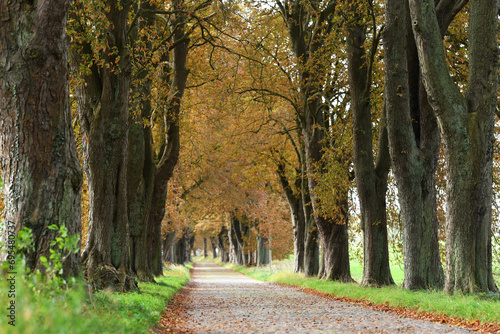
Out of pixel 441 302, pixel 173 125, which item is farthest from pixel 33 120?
pixel 173 125

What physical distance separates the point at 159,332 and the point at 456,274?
6160 mm

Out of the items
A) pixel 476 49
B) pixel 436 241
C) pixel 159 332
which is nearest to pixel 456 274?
pixel 436 241

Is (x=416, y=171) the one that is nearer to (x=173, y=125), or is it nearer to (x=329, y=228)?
(x=329, y=228)

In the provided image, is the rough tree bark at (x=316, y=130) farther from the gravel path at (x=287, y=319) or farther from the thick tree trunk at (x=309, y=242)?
the gravel path at (x=287, y=319)

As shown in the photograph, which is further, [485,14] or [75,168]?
[485,14]

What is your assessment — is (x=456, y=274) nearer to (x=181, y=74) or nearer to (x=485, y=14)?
(x=485, y=14)

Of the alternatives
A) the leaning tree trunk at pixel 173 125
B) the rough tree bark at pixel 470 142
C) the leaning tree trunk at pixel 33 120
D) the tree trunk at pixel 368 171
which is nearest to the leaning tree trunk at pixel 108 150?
the leaning tree trunk at pixel 33 120

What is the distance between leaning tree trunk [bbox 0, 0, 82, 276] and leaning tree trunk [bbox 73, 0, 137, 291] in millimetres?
4531

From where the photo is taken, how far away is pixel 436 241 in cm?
1251

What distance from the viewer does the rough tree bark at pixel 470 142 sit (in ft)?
32.4

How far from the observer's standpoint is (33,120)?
6.64 meters

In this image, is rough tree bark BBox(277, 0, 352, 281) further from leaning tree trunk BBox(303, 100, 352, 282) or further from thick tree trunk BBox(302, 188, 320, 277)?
thick tree trunk BBox(302, 188, 320, 277)

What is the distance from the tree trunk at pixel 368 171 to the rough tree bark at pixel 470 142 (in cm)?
411

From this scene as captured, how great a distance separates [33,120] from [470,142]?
8334mm
